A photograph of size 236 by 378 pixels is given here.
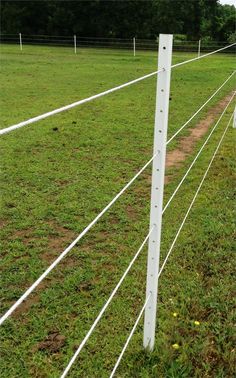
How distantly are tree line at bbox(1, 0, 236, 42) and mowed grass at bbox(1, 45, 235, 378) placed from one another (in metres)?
34.7

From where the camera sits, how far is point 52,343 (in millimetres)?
2668

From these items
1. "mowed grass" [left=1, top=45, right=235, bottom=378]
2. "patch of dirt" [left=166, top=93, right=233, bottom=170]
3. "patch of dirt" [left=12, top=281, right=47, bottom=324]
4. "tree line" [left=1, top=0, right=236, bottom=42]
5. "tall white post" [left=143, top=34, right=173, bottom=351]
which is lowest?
"patch of dirt" [left=12, top=281, right=47, bottom=324]

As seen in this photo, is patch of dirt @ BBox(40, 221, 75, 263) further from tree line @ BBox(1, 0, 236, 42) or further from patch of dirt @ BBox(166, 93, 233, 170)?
tree line @ BBox(1, 0, 236, 42)

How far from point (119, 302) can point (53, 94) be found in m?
8.79

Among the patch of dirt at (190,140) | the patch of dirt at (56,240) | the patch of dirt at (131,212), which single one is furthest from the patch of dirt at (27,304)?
the patch of dirt at (190,140)

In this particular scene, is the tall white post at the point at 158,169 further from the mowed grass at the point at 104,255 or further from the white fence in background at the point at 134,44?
the white fence in background at the point at 134,44

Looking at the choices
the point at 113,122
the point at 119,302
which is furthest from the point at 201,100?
the point at 119,302

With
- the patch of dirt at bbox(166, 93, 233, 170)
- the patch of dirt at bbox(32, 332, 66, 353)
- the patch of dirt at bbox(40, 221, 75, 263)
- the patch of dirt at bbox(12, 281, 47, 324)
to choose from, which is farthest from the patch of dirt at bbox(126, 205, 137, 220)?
the patch of dirt at bbox(32, 332, 66, 353)

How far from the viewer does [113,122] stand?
26.8 feet

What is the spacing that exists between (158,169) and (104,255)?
1.61 m

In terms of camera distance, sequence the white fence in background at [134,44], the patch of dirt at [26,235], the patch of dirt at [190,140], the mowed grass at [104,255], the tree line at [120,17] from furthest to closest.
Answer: the tree line at [120,17] < the white fence in background at [134,44] < the patch of dirt at [190,140] < the patch of dirt at [26,235] < the mowed grass at [104,255]

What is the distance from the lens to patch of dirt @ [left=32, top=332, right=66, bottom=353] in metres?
2.62

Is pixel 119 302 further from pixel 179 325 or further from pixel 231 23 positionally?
pixel 231 23

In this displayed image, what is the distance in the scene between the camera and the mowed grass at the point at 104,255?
2584 mm
